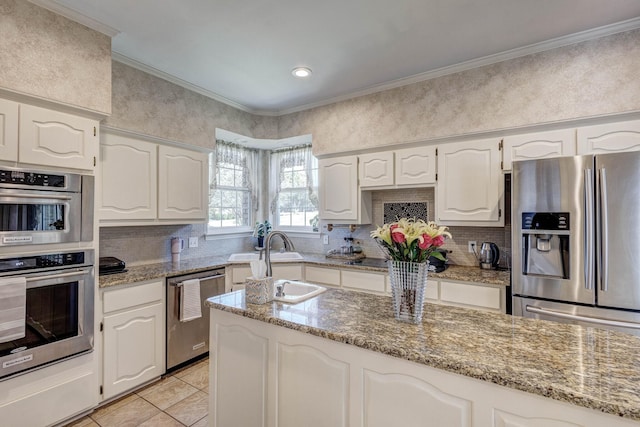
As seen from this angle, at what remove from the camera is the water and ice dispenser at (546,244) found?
7.00ft

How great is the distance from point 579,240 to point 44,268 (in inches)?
135

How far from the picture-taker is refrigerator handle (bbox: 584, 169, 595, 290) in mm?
2041

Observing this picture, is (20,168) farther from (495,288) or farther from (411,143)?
(495,288)

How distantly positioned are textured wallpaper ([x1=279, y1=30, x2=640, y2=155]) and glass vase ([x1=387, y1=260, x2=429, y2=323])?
200 centimetres

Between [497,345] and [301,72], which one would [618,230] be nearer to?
[497,345]

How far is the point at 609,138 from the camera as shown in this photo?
228 cm

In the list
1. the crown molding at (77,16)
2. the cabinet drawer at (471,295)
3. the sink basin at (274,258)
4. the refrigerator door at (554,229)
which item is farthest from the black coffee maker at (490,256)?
the crown molding at (77,16)

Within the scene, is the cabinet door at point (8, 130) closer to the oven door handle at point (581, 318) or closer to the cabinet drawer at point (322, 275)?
the cabinet drawer at point (322, 275)

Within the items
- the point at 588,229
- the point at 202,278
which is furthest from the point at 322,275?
the point at 588,229

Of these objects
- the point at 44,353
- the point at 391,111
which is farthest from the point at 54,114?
the point at 391,111

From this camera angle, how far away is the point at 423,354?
3.59ft

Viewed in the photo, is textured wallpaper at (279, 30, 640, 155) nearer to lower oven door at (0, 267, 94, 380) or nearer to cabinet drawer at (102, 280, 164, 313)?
cabinet drawer at (102, 280, 164, 313)

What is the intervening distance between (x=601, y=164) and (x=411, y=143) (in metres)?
1.47

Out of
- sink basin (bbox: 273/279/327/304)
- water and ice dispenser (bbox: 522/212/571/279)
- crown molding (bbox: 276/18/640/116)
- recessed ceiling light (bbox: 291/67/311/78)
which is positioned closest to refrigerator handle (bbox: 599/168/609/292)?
water and ice dispenser (bbox: 522/212/571/279)
